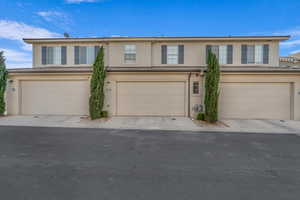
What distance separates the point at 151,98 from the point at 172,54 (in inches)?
172

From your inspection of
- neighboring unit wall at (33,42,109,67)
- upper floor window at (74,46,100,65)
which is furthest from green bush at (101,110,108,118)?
upper floor window at (74,46,100,65)

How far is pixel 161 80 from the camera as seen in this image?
10281mm

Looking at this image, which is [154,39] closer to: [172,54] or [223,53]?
[172,54]

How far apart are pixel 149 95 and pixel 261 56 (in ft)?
30.5

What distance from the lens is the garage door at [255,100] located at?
9727mm

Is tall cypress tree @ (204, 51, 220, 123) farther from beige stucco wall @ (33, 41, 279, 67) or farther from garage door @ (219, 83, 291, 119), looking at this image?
beige stucco wall @ (33, 41, 279, 67)

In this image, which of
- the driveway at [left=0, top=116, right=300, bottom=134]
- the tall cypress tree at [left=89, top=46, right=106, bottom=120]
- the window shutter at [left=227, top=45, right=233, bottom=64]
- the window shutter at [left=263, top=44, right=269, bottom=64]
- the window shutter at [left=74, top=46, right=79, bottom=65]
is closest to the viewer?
the driveway at [left=0, top=116, right=300, bottom=134]

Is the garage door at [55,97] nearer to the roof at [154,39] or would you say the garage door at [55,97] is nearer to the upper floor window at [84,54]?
the upper floor window at [84,54]

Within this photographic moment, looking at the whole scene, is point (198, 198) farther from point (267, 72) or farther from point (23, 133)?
point (267, 72)

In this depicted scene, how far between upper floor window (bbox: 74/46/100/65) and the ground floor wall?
2452mm

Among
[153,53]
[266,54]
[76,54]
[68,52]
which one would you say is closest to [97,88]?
[76,54]

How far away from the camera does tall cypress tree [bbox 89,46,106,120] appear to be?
9.27 metres

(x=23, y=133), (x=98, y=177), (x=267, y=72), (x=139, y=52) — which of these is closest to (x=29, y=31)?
(x=139, y=52)

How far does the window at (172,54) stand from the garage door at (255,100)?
13.8 feet
